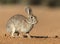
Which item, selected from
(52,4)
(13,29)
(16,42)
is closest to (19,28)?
(13,29)

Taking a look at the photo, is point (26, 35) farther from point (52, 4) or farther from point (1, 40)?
point (52, 4)

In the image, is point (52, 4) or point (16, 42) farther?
point (52, 4)

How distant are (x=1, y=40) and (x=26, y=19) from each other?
1340 mm

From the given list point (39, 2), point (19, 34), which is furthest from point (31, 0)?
point (19, 34)

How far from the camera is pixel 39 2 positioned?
136ft

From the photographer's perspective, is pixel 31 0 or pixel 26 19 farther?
pixel 31 0

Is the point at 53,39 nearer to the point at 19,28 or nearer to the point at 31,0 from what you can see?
the point at 19,28

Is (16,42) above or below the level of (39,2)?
above

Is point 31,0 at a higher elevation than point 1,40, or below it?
below

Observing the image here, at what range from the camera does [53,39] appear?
13.5 m

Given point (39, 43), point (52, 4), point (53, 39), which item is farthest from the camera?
point (52, 4)

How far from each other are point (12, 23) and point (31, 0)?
28034 mm

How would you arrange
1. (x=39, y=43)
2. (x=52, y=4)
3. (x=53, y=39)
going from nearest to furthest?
(x=39, y=43) → (x=53, y=39) → (x=52, y=4)

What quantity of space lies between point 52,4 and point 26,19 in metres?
26.6
